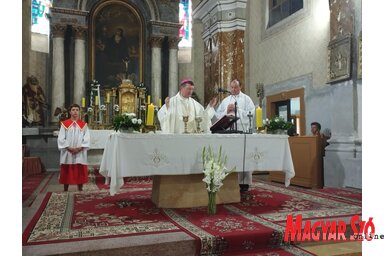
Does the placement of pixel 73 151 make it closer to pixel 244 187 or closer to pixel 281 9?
pixel 244 187

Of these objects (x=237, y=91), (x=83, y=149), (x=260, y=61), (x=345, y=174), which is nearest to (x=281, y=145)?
(x=237, y=91)

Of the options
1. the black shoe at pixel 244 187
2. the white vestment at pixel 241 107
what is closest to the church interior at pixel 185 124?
the white vestment at pixel 241 107

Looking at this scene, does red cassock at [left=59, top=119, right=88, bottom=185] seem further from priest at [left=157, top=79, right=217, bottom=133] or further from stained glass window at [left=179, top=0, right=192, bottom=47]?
stained glass window at [left=179, top=0, right=192, bottom=47]

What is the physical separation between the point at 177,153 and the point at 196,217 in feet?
2.63

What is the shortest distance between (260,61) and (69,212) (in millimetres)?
9248

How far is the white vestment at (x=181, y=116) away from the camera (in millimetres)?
5012

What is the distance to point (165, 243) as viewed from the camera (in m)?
3.09

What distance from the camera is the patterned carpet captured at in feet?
10.8

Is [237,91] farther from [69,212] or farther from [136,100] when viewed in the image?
[136,100]

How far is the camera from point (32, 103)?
10586 mm

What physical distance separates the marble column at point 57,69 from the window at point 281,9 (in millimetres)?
6885

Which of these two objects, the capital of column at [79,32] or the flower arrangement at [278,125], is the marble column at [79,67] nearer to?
the capital of column at [79,32]

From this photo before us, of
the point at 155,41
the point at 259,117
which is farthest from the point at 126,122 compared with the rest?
the point at 155,41

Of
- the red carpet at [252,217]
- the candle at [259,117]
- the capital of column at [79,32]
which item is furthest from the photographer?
the capital of column at [79,32]
